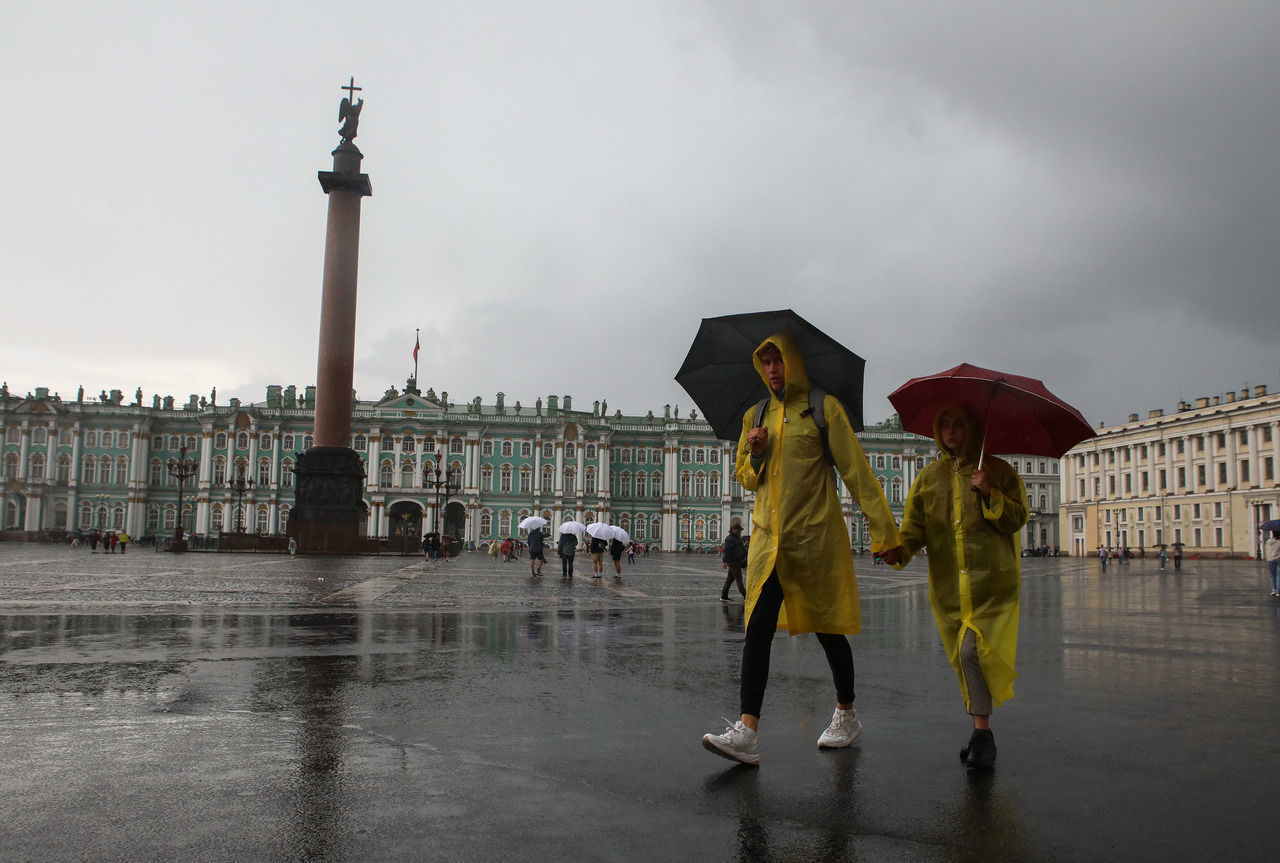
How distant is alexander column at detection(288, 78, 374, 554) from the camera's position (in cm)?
3528

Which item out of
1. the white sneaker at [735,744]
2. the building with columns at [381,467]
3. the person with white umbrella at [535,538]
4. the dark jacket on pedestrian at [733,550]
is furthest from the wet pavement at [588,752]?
the building with columns at [381,467]

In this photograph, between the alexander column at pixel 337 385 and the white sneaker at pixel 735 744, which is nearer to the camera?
the white sneaker at pixel 735 744

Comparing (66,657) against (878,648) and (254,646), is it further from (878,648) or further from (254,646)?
(878,648)

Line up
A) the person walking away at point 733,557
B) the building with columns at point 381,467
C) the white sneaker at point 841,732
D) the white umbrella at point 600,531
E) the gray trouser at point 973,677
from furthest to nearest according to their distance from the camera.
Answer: the building with columns at point 381,467, the white umbrella at point 600,531, the person walking away at point 733,557, the white sneaker at point 841,732, the gray trouser at point 973,677

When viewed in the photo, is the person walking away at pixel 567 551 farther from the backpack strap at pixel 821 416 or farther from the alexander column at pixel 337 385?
the backpack strap at pixel 821 416

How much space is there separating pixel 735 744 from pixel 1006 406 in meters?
1.97

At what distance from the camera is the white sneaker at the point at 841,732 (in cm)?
444

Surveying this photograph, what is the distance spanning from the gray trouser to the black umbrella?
107 cm

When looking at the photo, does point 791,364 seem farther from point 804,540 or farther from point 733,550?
point 733,550

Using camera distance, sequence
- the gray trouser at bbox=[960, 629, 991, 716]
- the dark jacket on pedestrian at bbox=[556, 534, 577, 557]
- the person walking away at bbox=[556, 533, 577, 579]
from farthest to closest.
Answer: the dark jacket on pedestrian at bbox=[556, 534, 577, 557] < the person walking away at bbox=[556, 533, 577, 579] < the gray trouser at bbox=[960, 629, 991, 716]

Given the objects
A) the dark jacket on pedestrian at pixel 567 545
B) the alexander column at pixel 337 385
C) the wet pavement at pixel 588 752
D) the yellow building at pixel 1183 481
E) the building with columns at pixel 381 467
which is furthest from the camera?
the building with columns at pixel 381 467

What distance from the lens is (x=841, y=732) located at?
4.48m

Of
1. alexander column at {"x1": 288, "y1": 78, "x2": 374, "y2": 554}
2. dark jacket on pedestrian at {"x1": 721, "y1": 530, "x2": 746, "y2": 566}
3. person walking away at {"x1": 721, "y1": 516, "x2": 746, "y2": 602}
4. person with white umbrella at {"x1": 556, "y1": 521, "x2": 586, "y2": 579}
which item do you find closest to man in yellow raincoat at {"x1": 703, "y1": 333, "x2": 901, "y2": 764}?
person walking away at {"x1": 721, "y1": 516, "x2": 746, "y2": 602}

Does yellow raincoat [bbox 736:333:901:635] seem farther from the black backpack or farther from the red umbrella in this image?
the red umbrella
